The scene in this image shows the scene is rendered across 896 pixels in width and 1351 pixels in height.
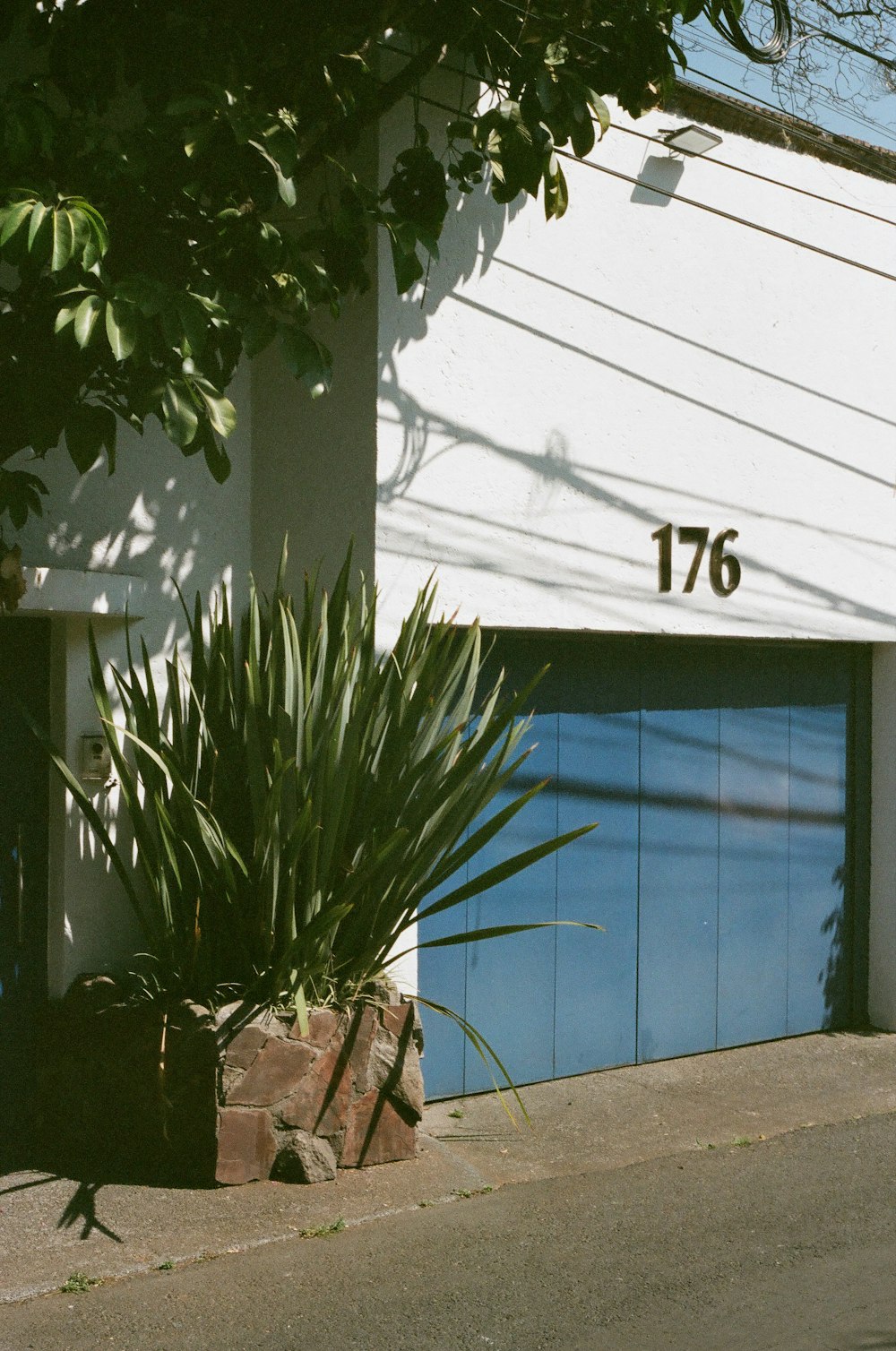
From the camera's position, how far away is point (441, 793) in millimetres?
5703

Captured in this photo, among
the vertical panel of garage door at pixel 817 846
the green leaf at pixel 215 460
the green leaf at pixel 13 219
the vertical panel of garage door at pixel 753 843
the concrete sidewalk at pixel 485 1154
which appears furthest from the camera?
the vertical panel of garage door at pixel 817 846

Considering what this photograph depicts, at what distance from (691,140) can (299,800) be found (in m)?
4.36

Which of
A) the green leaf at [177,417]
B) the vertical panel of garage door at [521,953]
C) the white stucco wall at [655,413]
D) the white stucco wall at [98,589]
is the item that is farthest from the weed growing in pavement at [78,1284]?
the green leaf at [177,417]

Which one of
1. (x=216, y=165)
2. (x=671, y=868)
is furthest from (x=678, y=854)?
(x=216, y=165)

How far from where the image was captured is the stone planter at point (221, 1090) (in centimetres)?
542

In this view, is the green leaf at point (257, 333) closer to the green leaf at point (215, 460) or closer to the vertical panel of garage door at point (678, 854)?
the green leaf at point (215, 460)

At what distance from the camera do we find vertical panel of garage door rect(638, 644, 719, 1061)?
25.0ft

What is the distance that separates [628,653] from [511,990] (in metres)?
1.90

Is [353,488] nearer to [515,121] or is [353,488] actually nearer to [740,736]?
[515,121]

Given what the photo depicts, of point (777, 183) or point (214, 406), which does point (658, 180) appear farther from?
point (214, 406)

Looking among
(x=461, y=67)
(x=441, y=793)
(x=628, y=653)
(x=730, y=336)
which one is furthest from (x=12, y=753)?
(x=730, y=336)

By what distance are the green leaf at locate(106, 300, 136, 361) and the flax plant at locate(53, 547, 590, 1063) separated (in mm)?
1451

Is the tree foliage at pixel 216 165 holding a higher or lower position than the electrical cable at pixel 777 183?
lower

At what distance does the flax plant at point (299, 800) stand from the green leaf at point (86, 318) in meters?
1.51
